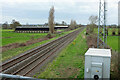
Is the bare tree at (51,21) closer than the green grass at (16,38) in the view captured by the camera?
No

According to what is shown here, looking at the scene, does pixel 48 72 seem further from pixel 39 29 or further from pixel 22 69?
pixel 39 29

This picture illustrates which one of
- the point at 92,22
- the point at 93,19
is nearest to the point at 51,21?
the point at 92,22

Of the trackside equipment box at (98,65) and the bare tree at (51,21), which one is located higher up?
the bare tree at (51,21)

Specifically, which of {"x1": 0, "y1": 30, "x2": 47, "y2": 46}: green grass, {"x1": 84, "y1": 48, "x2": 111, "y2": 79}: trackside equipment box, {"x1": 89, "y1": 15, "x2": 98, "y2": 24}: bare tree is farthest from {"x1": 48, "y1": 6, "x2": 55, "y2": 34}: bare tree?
{"x1": 84, "y1": 48, "x2": 111, "y2": 79}: trackside equipment box

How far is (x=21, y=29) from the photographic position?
73375mm

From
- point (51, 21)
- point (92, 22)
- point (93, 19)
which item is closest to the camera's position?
point (92, 22)

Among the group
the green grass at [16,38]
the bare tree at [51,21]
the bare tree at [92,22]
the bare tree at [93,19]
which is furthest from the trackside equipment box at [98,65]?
the bare tree at [51,21]

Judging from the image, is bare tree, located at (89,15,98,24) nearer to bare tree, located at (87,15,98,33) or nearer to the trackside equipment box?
bare tree, located at (87,15,98,33)

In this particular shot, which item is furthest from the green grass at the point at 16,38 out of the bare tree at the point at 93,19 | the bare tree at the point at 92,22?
the bare tree at the point at 93,19

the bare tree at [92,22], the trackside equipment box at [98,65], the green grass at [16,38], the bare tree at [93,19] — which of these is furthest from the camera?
the bare tree at [93,19]

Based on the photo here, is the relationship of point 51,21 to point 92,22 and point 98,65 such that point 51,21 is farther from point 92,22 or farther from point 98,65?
point 98,65

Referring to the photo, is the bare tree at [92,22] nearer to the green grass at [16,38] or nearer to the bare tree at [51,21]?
the bare tree at [51,21]

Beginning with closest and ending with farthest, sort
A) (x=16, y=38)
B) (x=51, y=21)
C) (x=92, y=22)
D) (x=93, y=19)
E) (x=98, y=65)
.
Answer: (x=98, y=65)
(x=16, y=38)
(x=92, y=22)
(x=93, y=19)
(x=51, y=21)

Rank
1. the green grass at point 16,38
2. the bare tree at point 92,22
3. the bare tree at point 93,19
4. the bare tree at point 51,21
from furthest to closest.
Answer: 1. the bare tree at point 51,21
2. the bare tree at point 93,19
3. the bare tree at point 92,22
4. the green grass at point 16,38
